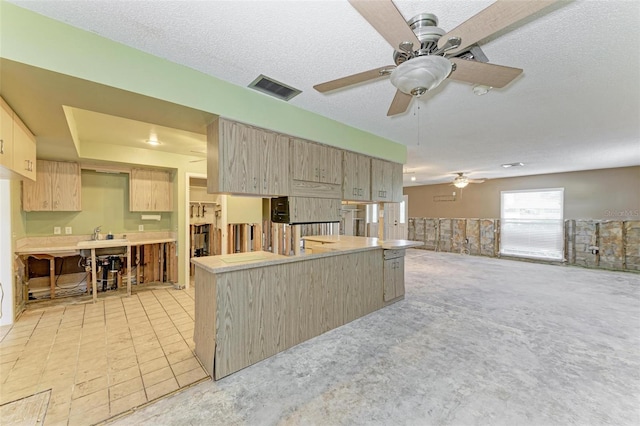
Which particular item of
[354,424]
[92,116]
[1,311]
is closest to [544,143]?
[354,424]

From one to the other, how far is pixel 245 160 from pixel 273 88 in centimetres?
75

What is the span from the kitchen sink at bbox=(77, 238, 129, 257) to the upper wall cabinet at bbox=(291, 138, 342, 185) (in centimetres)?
356

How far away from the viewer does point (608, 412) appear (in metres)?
1.81

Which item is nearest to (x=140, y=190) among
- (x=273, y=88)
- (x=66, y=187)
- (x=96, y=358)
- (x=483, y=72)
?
(x=66, y=187)

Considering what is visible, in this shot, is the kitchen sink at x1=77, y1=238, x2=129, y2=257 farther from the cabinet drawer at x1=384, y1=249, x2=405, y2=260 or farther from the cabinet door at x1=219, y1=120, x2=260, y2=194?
the cabinet drawer at x1=384, y1=249, x2=405, y2=260

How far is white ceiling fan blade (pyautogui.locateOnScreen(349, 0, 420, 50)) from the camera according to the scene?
3.67ft

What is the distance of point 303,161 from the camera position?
2.91 meters

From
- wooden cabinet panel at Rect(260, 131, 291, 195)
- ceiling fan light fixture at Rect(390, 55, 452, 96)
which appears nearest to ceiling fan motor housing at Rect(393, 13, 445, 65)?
ceiling fan light fixture at Rect(390, 55, 452, 96)

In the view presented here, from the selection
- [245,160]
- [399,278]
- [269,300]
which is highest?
[245,160]

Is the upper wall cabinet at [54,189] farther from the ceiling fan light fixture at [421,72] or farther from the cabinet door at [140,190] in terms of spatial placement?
the ceiling fan light fixture at [421,72]

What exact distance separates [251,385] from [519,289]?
16.7 ft

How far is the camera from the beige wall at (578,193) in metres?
6.38

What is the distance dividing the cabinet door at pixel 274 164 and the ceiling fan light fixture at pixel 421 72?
1.43m

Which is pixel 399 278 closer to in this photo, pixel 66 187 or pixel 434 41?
pixel 434 41
